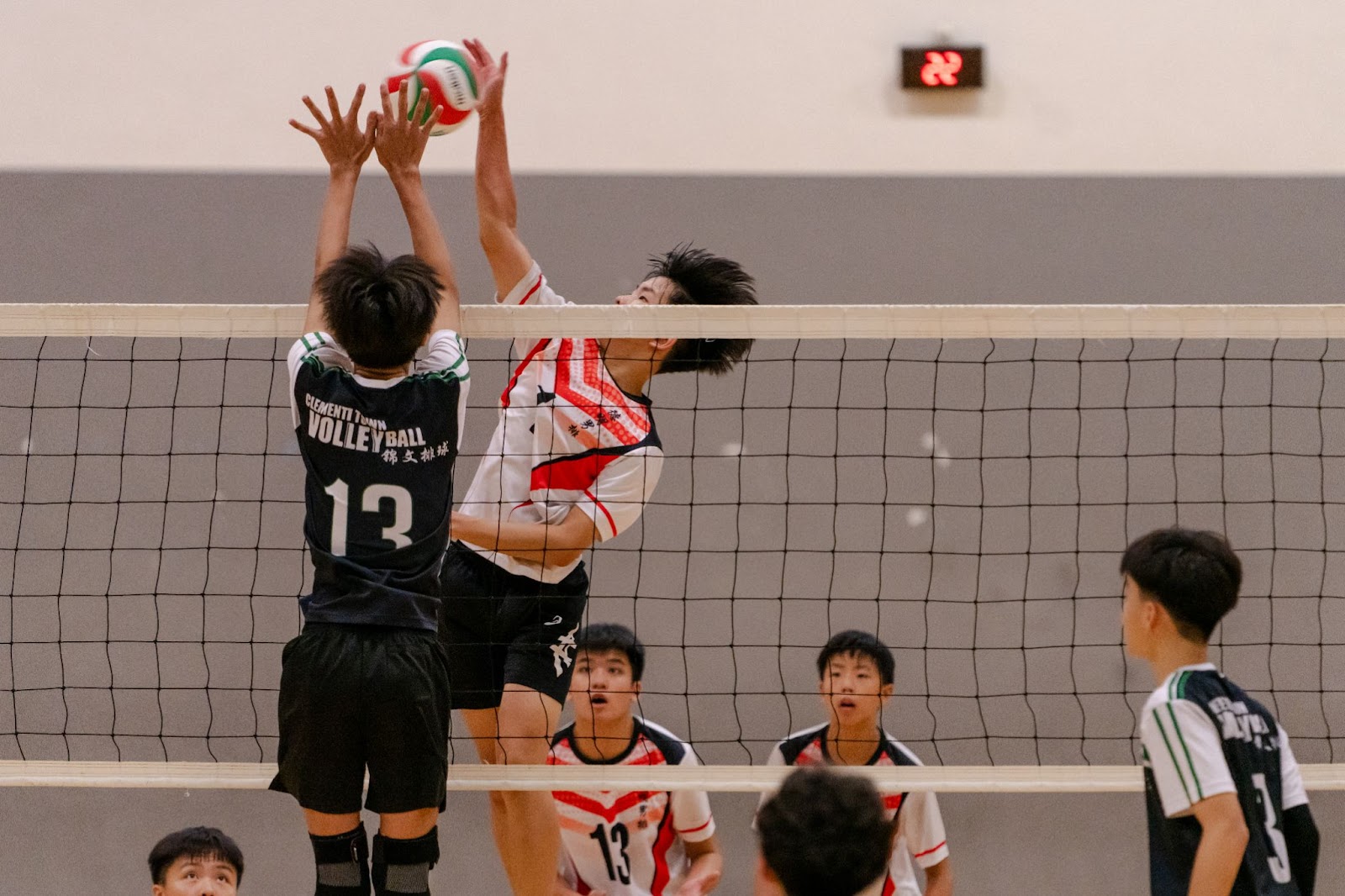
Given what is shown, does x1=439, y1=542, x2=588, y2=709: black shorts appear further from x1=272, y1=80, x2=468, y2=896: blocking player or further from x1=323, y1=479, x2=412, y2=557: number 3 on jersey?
x1=323, y1=479, x2=412, y2=557: number 3 on jersey

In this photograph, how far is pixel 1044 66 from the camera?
532cm

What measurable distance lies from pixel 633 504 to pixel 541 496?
0.26 metres

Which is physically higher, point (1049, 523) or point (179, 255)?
point (179, 255)

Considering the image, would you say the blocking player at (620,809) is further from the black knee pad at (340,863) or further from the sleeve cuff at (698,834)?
the black knee pad at (340,863)

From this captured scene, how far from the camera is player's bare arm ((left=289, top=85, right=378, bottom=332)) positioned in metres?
3.18

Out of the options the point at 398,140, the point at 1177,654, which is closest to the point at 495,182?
the point at 398,140

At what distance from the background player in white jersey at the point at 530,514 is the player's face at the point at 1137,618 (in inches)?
56.8

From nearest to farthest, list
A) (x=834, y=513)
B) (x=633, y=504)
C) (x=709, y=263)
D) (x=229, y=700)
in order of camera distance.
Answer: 1. (x=633, y=504)
2. (x=709, y=263)
3. (x=834, y=513)
4. (x=229, y=700)

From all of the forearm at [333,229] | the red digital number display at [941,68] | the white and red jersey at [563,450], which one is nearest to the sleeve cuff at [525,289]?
the white and red jersey at [563,450]

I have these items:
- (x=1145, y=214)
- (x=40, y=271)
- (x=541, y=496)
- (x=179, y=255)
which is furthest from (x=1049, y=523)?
(x=40, y=271)

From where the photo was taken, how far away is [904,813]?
4.52 m

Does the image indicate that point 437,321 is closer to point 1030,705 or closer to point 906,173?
point 906,173

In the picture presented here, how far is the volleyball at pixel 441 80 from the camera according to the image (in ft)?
12.0

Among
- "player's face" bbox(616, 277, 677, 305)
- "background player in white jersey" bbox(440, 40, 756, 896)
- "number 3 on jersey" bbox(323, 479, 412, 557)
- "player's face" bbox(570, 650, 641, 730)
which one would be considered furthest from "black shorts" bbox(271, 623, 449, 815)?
"player's face" bbox(570, 650, 641, 730)
